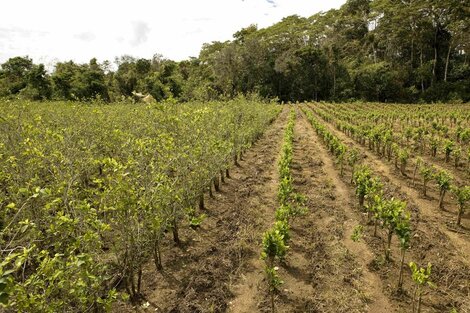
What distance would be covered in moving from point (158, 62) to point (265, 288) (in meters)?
65.8

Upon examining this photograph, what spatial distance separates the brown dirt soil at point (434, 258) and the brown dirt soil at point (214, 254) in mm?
2908

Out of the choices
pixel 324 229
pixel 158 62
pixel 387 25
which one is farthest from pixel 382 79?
pixel 324 229

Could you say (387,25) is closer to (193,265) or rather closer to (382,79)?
(382,79)

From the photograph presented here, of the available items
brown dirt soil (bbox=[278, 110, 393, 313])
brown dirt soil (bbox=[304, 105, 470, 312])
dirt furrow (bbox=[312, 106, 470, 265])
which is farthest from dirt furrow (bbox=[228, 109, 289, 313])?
dirt furrow (bbox=[312, 106, 470, 265])

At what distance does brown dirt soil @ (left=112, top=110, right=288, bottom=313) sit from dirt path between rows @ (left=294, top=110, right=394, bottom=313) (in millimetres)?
1457

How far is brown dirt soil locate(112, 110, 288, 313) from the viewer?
617cm

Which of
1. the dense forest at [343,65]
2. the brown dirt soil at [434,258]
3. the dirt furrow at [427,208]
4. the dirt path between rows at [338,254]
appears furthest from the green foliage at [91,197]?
the dense forest at [343,65]

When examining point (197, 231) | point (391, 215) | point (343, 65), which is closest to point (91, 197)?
point (197, 231)

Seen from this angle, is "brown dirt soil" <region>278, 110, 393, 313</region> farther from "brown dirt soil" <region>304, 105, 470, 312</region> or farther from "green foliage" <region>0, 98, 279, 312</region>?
"green foliage" <region>0, 98, 279, 312</region>

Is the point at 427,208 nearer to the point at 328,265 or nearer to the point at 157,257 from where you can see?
the point at 328,265

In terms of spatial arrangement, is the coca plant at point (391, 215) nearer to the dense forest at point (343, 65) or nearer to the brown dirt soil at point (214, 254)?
the brown dirt soil at point (214, 254)

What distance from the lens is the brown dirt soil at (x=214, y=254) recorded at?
20.2 feet

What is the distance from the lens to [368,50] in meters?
59.1

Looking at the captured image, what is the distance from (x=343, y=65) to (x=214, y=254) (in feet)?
176
